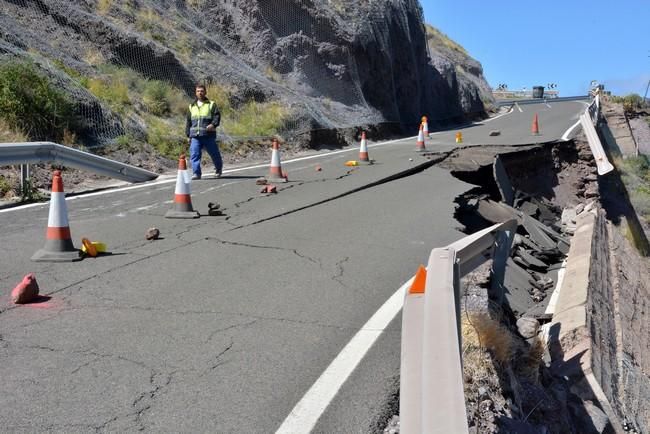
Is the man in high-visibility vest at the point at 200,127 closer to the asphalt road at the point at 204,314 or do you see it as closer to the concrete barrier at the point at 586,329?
the asphalt road at the point at 204,314

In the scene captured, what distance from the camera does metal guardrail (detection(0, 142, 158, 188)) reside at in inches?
403

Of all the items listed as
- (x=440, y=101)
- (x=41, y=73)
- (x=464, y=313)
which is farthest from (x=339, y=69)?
(x=464, y=313)

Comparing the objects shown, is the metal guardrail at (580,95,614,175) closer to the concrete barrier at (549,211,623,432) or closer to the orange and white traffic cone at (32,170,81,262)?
the concrete barrier at (549,211,623,432)

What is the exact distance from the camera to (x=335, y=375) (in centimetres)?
415

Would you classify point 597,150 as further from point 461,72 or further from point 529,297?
point 461,72

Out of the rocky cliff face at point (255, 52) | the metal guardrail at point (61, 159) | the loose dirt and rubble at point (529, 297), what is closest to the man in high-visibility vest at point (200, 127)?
the metal guardrail at point (61, 159)

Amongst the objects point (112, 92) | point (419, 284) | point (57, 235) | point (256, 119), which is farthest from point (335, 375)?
point (256, 119)

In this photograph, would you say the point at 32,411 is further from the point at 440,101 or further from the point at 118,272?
the point at 440,101

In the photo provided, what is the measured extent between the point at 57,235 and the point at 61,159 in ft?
15.8

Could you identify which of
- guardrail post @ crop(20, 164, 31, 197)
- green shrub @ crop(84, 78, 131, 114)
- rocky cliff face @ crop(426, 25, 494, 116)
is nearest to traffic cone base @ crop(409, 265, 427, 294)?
guardrail post @ crop(20, 164, 31, 197)

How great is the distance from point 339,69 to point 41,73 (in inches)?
655

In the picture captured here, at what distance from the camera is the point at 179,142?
54.0 ft

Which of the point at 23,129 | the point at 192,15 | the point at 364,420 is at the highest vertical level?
the point at 192,15

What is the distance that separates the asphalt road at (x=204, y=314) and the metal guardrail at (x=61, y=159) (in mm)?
974
